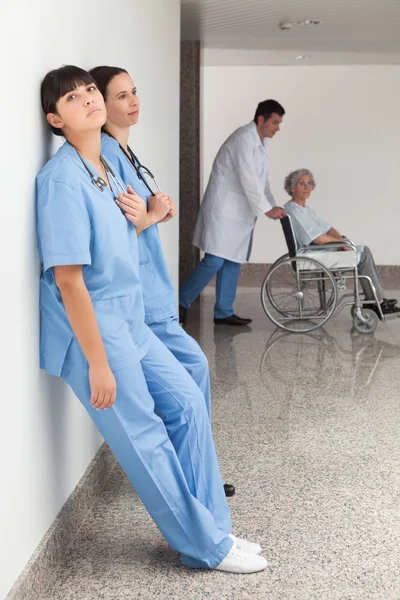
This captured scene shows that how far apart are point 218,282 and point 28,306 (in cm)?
411

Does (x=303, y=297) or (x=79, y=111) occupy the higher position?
(x=79, y=111)

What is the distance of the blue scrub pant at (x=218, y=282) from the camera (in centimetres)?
585

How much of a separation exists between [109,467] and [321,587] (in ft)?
3.34

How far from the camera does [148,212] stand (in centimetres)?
229

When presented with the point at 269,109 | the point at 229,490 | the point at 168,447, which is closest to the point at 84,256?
the point at 168,447

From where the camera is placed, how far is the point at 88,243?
5.86ft

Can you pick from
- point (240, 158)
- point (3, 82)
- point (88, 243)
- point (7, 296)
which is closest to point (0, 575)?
point (7, 296)

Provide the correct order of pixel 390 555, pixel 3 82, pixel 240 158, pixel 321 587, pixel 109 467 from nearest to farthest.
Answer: pixel 3 82 → pixel 321 587 → pixel 390 555 → pixel 109 467 → pixel 240 158

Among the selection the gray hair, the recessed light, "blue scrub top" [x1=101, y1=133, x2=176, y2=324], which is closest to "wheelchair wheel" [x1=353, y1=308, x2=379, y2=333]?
the gray hair

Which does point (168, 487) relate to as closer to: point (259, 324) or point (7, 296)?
point (7, 296)

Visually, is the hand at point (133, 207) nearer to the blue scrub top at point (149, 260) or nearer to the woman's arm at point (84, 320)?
the blue scrub top at point (149, 260)

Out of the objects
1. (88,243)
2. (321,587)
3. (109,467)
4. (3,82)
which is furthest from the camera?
(109,467)

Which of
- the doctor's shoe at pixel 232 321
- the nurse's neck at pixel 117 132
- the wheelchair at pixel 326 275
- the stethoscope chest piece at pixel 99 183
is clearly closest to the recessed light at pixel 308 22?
the wheelchair at pixel 326 275

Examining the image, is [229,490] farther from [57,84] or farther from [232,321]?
[232,321]
